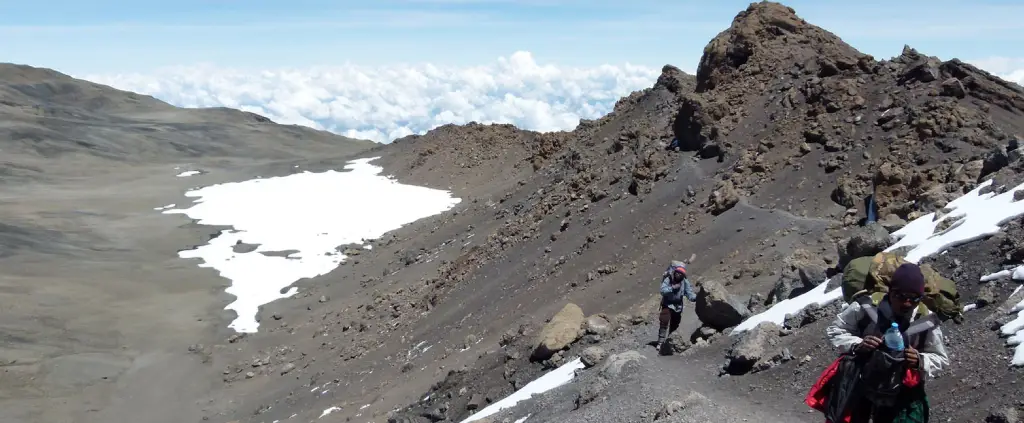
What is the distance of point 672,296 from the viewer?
11.8 m

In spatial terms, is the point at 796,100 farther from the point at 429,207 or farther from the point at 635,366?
the point at 429,207

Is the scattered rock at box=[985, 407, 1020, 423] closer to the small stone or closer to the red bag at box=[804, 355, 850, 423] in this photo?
the red bag at box=[804, 355, 850, 423]

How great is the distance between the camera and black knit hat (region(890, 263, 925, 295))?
496cm

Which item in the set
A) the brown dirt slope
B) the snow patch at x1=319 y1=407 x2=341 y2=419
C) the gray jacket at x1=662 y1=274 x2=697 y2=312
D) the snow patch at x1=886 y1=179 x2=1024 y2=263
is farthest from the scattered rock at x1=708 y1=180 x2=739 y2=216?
the brown dirt slope

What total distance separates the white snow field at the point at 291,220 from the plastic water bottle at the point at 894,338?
2533 centimetres

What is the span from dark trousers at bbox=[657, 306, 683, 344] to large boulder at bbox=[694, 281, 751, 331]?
381 mm

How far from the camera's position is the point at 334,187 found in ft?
191

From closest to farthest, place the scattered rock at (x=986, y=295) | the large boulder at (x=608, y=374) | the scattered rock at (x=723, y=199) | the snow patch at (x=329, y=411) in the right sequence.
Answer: the scattered rock at (x=986, y=295) → the large boulder at (x=608, y=374) → the snow patch at (x=329, y=411) → the scattered rock at (x=723, y=199)

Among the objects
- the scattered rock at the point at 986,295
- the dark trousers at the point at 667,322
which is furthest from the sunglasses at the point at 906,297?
the dark trousers at the point at 667,322

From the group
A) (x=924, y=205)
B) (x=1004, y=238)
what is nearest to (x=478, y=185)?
(x=924, y=205)

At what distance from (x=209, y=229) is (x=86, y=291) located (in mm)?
13209

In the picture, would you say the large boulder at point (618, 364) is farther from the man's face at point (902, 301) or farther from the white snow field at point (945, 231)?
the man's face at point (902, 301)

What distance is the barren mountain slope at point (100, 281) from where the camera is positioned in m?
22.7

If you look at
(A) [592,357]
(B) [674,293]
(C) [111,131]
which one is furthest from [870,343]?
(C) [111,131]
